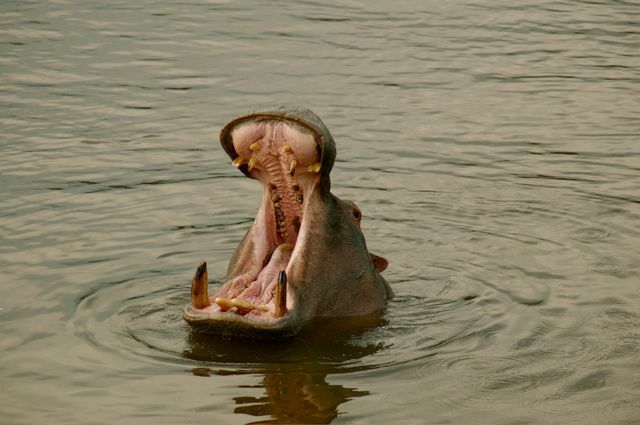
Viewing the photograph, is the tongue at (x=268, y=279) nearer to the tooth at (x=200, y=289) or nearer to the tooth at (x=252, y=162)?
the tooth at (x=200, y=289)

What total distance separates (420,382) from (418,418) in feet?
1.47

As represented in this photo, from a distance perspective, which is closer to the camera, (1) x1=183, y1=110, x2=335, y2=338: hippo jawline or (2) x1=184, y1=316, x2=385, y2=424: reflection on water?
(2) x1=184, y1=316, x2=385, y2=424: reflection on water

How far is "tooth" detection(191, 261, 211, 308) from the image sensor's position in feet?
21.8

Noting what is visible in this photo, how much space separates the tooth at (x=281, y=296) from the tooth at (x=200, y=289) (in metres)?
0.35

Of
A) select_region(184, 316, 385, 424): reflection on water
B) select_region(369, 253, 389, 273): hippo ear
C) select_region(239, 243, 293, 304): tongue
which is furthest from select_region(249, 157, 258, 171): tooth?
select_region(369, 253, 389, 273): hippo ear

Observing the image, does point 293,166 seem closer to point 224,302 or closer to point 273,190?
point 273,190

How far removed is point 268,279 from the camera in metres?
7.01

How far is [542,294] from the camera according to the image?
7949 millimetres

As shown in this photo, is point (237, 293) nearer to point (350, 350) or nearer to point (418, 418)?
point (350, 350)

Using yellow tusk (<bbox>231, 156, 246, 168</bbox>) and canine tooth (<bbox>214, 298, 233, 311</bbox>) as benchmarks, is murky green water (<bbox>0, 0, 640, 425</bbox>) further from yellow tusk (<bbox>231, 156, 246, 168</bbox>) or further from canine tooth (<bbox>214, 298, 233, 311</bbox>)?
yellow tusk (<bbox>231, 156, 246, 168</bbox>)

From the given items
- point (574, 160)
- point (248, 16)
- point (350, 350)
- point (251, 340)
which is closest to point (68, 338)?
point (251, 340)

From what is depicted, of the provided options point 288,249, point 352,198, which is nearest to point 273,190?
point 288,249

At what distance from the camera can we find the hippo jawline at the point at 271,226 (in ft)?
21.9

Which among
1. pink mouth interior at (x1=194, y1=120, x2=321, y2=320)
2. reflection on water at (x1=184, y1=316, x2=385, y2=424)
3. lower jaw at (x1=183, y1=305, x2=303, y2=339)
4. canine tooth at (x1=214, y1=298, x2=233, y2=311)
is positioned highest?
pink mouth interior at (x1=194, y1=120, x2=321, y2=320)
